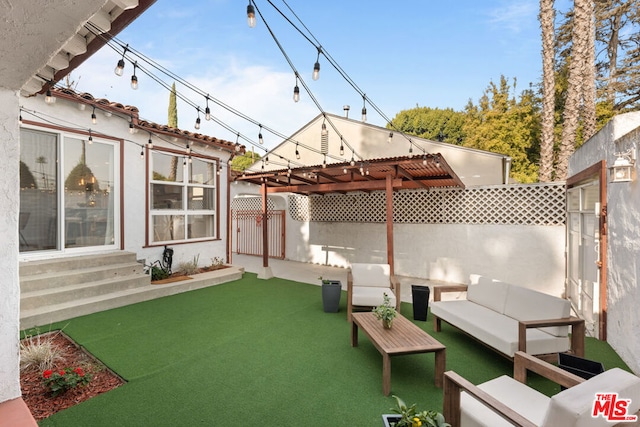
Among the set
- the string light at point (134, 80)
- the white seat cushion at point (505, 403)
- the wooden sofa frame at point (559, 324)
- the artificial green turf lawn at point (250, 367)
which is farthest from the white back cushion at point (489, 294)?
the string light at point (134, 80)

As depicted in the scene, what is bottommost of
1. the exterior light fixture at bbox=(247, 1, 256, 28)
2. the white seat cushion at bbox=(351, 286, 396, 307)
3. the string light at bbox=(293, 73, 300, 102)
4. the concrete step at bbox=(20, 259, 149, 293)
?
the white seat cushion at bbox=(351, 286, 396, 307)

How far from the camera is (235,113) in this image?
589 cm

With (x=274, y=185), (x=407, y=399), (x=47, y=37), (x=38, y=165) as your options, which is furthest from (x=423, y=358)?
(x=38, y=165)

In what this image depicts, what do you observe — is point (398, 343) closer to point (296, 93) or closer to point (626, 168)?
point (296, 93)

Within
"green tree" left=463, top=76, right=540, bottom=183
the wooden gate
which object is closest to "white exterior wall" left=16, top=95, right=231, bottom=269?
the wooden gate

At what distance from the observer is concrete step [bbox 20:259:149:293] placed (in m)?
5.14

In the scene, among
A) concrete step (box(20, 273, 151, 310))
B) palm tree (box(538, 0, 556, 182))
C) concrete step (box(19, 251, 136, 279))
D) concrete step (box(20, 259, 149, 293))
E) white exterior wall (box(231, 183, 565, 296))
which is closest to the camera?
concrete step (box(20, 273, 151, 310))

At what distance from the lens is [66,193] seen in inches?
237

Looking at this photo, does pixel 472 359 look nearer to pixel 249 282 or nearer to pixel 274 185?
pixel 249 282

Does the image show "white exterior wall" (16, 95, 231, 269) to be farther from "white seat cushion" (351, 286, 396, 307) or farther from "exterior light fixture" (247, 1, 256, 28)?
"exterior light fixture" (247, 1, 256, 28)

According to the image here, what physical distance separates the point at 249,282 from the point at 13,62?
6.50m

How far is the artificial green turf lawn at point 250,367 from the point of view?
109 inches

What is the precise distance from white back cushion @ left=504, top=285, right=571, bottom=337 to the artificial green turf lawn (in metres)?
0.62

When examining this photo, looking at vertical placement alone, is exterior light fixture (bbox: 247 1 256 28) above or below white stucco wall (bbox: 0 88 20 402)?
above
